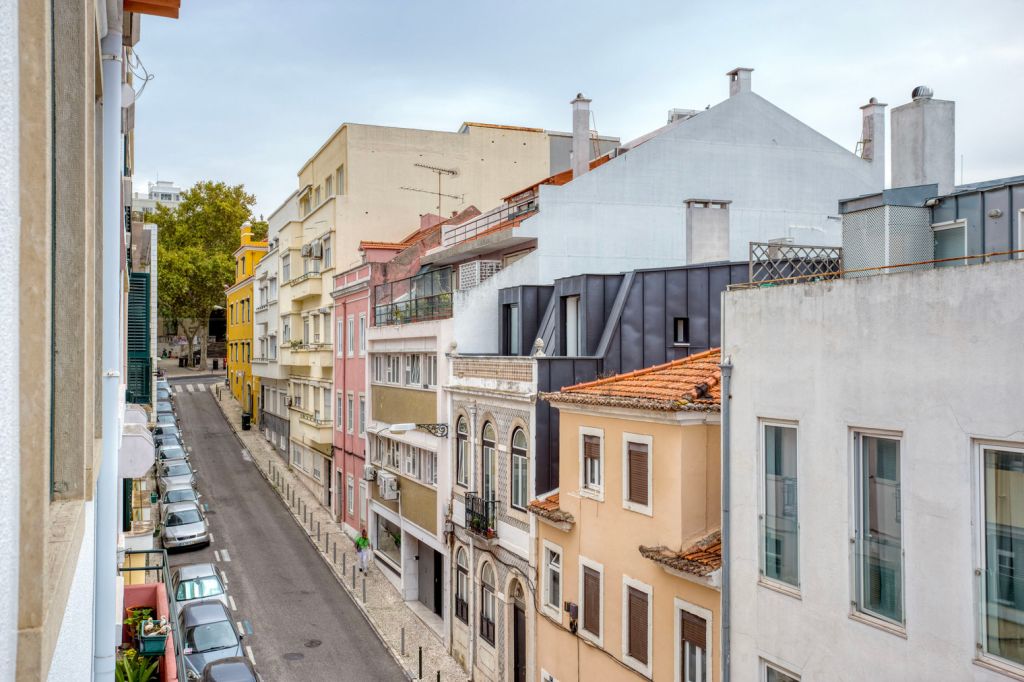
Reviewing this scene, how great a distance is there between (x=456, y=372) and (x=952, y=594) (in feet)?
54.9

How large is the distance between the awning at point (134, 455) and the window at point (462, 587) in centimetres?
1526

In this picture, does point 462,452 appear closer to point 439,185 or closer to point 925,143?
point 925,143

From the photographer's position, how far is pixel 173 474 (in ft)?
125

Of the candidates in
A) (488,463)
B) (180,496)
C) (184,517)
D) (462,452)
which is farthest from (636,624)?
(180,496)

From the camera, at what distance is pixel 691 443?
13797 mm

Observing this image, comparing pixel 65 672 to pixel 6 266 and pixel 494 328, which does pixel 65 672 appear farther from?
pixel 494 328

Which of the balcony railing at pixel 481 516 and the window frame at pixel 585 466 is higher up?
the window frame at pixel 585 466

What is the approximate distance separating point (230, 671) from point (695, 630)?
10781 mm

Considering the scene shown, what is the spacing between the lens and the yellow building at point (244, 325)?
62.3 meters

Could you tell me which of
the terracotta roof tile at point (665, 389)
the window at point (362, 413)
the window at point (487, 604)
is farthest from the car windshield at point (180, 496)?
the terracotta roof tile at point (665, 389)

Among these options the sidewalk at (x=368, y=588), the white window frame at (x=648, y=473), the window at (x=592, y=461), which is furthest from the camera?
the sidewalk at (x=368, y=588)

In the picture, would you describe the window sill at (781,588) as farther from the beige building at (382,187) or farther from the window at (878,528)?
the beige building at (382,187)

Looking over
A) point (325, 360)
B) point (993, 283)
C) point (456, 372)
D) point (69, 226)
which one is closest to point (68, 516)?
point (69, 226)

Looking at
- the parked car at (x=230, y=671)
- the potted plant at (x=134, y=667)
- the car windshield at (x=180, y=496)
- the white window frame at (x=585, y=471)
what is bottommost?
the parked car at (x=230, y=671)
